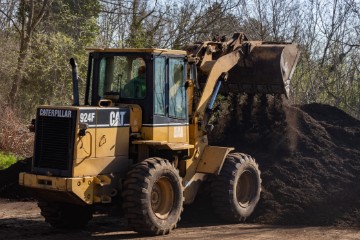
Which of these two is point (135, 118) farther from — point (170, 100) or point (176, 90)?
point (176, 90)

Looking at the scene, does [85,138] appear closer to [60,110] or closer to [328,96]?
[60,110]

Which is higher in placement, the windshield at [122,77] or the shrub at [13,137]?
the windshield at [122,77]

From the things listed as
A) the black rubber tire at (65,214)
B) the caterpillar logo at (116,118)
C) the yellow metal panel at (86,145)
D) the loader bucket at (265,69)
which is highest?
the loader bucket at (265,69)

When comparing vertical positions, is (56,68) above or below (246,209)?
above

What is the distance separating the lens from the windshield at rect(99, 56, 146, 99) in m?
9.25

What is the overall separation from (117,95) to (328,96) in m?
15.3

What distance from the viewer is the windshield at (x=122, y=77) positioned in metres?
9.25

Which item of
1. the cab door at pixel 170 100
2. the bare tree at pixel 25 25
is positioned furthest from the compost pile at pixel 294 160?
the bare tree at pixel 25 25

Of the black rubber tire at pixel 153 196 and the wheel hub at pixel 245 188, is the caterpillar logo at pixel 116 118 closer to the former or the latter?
the black rubber tire at pixel 153 196

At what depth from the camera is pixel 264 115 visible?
12758 millimetres

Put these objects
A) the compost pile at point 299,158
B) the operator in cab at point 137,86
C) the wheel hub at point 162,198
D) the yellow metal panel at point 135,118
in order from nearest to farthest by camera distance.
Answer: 1. the wheel hub at point 162,198
2. the yellow metal panel at point 135,118
3. the operator in cab at point 137,86
4. the compost pile at point 299,158

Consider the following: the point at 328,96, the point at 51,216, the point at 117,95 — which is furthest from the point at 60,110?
the point at 328,96

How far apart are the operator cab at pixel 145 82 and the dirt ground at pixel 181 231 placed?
144 cm

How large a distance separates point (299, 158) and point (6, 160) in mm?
7476
